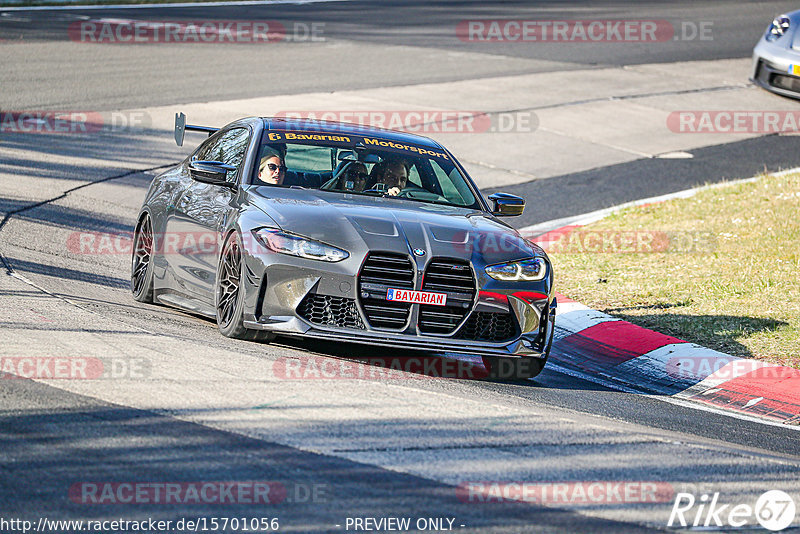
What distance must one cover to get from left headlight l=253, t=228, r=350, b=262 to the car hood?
4 centimetres

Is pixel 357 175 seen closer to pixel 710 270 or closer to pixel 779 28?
pixel 710 270

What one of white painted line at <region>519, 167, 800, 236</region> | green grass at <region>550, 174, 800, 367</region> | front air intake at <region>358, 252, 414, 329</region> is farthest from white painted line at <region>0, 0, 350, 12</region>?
front air intake at <region>358, 252, 414, 329</region>

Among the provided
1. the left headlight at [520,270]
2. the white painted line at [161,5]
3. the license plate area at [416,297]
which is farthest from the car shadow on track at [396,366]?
the white painted line at [161,5]

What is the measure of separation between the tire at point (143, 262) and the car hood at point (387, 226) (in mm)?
1558

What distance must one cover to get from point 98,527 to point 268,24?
852 inches

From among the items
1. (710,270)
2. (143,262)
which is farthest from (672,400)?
(143,262)

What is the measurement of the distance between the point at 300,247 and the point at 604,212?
785cm

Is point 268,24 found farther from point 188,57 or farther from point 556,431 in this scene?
point 556,431

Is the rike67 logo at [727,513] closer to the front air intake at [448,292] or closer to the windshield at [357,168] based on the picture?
the front air intake at [448,292]

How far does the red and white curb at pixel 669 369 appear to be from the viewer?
7801mm

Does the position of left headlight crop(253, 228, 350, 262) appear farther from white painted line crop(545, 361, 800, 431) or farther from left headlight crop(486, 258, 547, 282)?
white painted line crop(545, 361, 800, 431)

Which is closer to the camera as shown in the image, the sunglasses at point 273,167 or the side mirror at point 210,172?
the side mirror at point 210,172

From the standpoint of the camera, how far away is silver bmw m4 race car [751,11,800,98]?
14320 millimetres

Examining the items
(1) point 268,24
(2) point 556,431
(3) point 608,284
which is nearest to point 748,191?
(3) point 608,284
